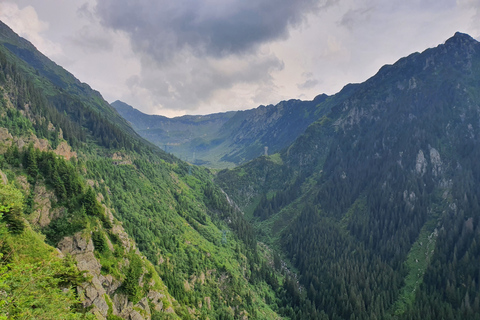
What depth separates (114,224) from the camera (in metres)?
57.4

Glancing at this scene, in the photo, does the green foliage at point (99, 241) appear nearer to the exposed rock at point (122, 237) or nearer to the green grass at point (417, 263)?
the exposed rock at point (122, 237)

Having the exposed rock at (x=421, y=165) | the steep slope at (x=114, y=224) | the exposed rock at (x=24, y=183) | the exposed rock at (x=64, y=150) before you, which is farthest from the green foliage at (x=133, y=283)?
the exposed rock at (x=421, y=165)

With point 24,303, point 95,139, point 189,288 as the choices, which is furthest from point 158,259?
point 95,139

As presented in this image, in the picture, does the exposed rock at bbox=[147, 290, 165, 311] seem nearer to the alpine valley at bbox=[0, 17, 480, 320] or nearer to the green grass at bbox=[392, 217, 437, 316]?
the alpine valley at bbox=[0, 17, 480, 320]

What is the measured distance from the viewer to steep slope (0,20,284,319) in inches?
1697

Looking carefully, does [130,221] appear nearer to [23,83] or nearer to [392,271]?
[23,83]

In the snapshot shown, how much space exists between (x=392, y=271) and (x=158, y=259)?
400ft

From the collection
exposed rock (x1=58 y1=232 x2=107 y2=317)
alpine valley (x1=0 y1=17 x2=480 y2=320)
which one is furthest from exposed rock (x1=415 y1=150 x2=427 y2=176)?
exposed rock (x1=58 y1=232 x2=107 y2=317)

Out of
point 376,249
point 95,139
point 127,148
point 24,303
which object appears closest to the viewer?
point 24,303


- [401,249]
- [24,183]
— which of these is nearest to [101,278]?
[24,183]

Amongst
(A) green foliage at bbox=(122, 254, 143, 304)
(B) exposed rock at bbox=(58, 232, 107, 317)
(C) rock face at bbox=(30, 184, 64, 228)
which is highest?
(C) rock face at bbox=(30, 184, 64, 228)

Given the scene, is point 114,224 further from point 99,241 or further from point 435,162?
point 435,162

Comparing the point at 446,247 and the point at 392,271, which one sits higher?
the point at 446,247

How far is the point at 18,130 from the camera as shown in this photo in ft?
251
